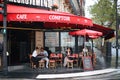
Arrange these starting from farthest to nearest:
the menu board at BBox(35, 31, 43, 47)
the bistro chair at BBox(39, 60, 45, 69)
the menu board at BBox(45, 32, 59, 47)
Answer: the menu board at BBox(45, 32, 59, 47)
the menu board at BBox(35, 31, 43, 47)
the bistro chair at BBox(39, 60, 45, 69)

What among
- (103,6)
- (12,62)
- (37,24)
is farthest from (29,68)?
(103,6)

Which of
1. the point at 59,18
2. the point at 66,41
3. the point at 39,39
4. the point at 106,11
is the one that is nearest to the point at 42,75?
the point at 59,18

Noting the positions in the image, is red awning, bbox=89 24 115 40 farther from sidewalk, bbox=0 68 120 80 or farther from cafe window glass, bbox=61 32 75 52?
sidewalk, bbox=0 68 120 80

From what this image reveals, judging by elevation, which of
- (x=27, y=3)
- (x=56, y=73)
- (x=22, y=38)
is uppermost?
(x=27, y=3)

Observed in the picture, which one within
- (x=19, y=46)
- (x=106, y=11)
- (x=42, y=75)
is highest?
(x=106, y=11)

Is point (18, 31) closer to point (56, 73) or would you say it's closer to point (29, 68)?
point (29, 68)

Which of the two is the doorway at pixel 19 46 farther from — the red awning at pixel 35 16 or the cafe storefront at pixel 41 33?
the red awning at pixel 35 16

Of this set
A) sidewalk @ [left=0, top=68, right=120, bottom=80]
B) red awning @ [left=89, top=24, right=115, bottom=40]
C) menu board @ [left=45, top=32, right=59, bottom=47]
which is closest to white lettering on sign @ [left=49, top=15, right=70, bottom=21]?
sidewalk @ [left=0, top=68, right=120, bottom=80]

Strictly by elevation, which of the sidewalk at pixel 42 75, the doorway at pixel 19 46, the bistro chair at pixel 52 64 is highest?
the doorway at pixel 19 46

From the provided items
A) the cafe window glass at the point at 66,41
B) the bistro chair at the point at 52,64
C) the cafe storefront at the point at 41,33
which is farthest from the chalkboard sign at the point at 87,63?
the cafe window glass at the point at 66,41

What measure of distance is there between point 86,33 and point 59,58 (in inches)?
96.3

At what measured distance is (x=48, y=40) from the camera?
83.3 ft

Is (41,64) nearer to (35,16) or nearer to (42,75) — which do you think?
(42,75)

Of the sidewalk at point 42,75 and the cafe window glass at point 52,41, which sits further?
the cafe window glass at point 52,41
